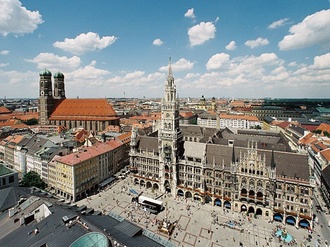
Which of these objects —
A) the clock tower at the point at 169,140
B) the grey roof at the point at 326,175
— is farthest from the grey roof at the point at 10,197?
the grey roof at the point at 326,175

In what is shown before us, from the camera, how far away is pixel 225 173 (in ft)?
231

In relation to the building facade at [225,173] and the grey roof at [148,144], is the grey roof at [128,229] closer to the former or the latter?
the building facade at [225,173]

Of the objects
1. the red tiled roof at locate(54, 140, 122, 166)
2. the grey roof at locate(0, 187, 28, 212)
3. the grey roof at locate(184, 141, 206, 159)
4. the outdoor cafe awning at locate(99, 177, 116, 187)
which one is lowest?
the outdoor cafe awning at locate(99, 177, 116, 187)

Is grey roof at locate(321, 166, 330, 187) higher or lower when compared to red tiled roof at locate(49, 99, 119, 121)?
lower

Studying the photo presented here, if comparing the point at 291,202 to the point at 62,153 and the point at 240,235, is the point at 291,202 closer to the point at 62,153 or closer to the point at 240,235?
the point at 240,235

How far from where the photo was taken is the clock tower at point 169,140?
77938 mm

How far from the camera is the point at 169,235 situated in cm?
5675

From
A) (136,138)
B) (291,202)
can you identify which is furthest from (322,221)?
(136,138)

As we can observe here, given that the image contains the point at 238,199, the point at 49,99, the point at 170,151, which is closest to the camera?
the point at 238,199

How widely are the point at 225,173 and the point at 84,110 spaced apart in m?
132

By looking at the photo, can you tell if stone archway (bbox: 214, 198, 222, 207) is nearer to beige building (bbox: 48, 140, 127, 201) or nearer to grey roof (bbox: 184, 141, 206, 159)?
grey roof (bbox: 184, 141, 206, 159)

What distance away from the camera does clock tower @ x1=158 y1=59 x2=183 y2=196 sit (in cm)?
7794

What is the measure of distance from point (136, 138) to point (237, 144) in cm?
4216

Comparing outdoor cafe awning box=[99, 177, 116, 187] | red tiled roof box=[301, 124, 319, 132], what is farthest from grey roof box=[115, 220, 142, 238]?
red tiled roof box=[301, 124, 319, 132]
